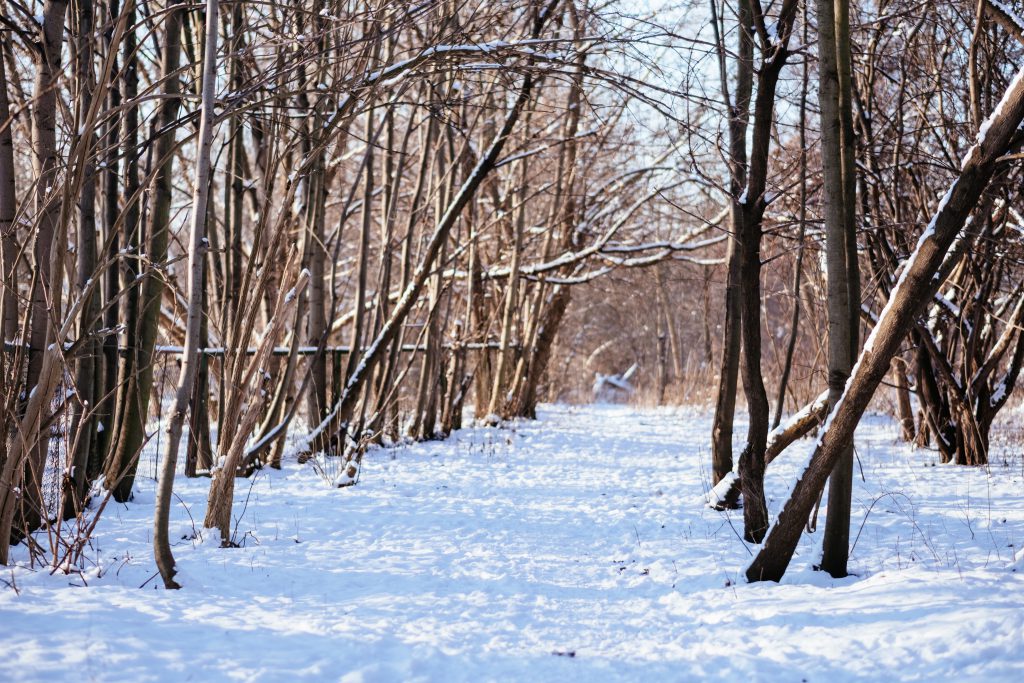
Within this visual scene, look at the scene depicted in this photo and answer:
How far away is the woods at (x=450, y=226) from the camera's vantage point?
3258mm

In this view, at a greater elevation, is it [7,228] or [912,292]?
[7,228]

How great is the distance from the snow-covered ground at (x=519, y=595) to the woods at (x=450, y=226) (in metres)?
0.28

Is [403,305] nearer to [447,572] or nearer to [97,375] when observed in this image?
[97,375]

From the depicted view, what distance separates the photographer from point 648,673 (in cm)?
273

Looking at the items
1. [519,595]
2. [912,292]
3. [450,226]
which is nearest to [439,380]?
[450,226]

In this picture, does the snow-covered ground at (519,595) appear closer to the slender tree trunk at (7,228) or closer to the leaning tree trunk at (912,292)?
the leaning tree trunk at (912,292)

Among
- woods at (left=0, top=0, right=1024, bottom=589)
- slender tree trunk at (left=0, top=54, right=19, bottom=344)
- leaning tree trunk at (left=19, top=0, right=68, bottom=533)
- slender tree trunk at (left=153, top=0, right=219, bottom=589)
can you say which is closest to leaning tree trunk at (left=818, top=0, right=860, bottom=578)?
woods at (left=0, top=0, right=1024, bottom=589)

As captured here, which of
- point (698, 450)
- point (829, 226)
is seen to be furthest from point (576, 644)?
point (698, 450)

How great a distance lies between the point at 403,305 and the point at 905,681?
5305mm

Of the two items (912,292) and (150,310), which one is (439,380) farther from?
(912,292)

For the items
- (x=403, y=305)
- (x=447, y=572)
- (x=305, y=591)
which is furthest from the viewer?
(x=403, y=305)

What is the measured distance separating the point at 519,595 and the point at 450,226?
411 centimetres

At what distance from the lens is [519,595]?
356cm

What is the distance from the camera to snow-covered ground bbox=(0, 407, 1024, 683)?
2.61m
